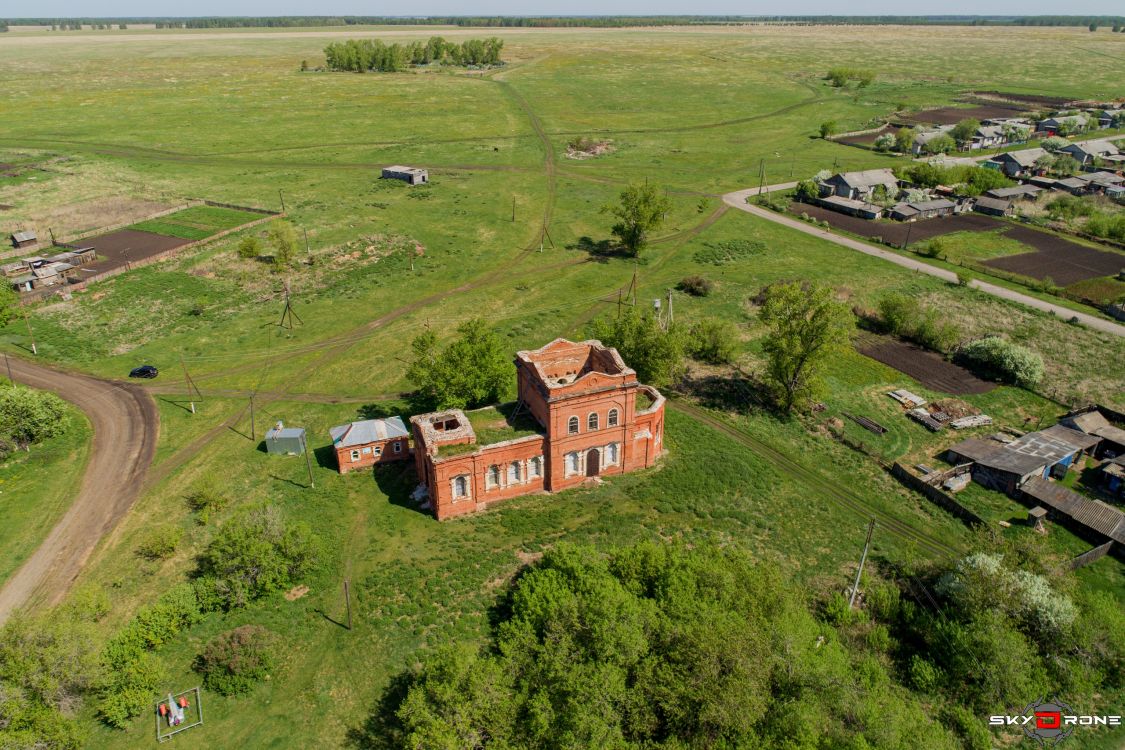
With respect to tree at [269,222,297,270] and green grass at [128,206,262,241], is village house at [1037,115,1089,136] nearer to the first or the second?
tree at [269,222,297,270]

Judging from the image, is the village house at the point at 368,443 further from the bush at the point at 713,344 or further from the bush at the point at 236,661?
the bush at the point at 713,344

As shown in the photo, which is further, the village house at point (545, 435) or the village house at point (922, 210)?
the village house at point (922, 210)

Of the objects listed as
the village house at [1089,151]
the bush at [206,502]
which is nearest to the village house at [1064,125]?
the village house at [1089,151]

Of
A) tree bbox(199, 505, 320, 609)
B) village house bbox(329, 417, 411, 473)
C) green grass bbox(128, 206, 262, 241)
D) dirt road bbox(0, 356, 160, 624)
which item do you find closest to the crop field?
green grass bbox(128, 206, 262, 241)

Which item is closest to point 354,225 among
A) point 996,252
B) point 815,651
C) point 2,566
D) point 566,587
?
point 2,566

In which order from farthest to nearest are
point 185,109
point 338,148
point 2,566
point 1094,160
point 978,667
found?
1. point 185,109
2. point 338,148
3. point 1094,160
4. point 2,566
5. point 978,667

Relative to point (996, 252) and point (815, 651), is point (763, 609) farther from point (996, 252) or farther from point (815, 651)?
point (996, 252)
